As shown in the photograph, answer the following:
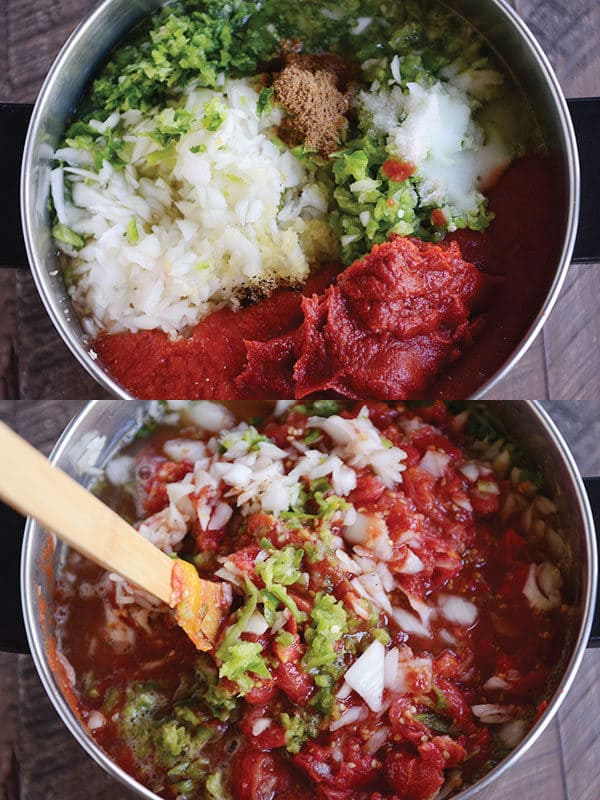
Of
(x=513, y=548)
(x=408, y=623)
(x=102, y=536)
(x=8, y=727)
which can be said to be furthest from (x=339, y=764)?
(x=8, y=727)

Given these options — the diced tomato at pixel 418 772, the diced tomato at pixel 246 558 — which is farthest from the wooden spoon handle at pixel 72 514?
the diced tomato at pixel 418 772

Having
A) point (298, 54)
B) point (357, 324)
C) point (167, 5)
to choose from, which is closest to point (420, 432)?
point (357, 324)

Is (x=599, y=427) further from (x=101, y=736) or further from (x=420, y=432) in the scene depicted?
(x=101, y=736)

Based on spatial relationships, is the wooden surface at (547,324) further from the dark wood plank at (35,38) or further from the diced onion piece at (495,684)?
the diced onion piece at (495,684)

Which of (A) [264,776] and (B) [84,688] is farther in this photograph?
(B) [84,688]

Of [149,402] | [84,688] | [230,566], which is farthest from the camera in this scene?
[149,402]

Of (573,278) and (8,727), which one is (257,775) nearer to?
(8,727)

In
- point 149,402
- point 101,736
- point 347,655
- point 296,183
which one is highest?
point 296,183
